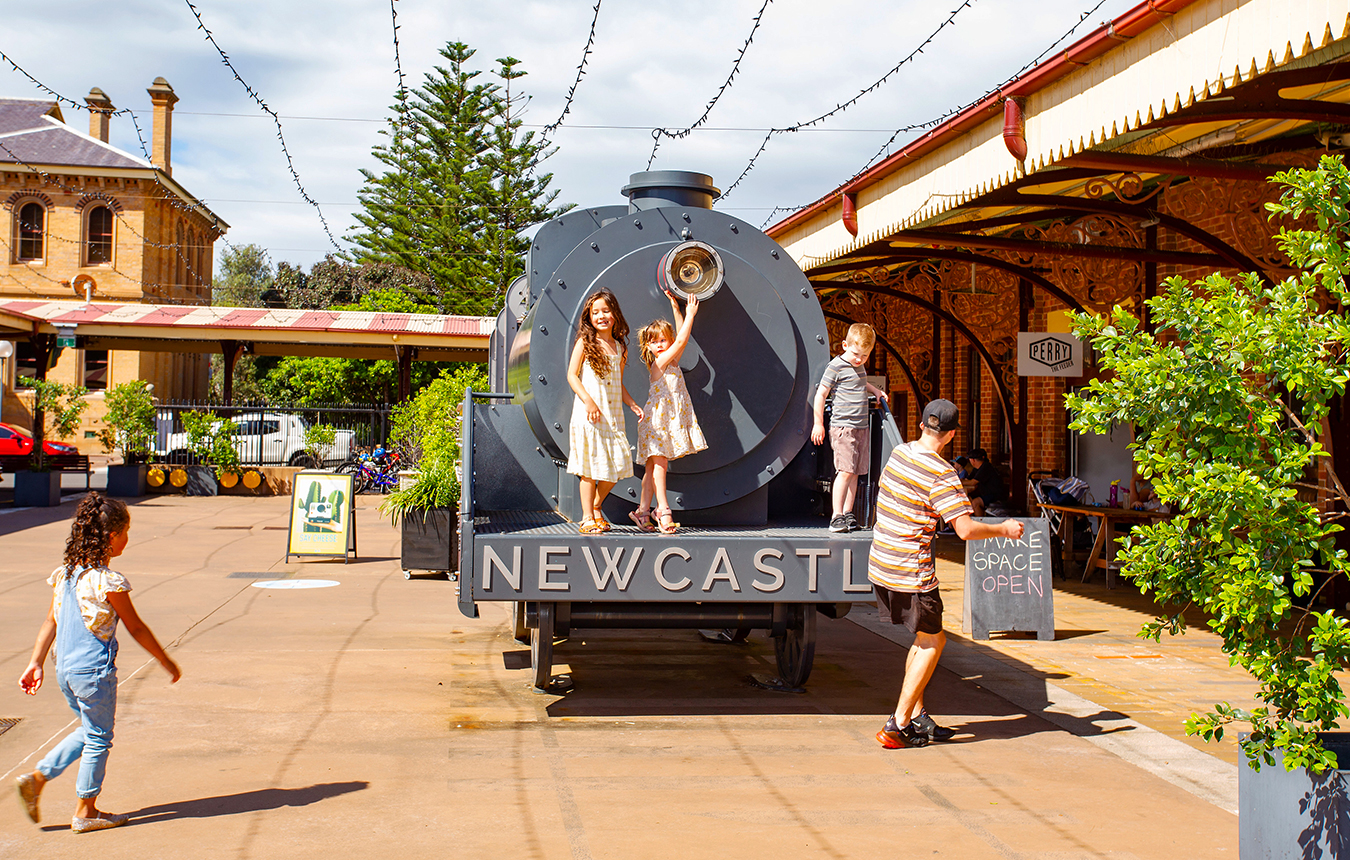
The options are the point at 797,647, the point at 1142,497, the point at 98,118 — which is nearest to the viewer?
the point at 797,647

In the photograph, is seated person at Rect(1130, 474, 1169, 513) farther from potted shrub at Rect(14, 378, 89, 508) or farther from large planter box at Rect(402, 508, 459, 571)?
potted shrub at Rect(14, 378, 89, 508)

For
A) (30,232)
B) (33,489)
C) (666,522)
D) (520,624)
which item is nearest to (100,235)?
(30,232)

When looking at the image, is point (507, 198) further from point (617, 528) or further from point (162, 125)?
point (617, 528)

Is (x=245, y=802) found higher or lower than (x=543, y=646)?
lower

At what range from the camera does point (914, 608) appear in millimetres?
5508

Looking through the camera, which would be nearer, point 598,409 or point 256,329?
point 598,409

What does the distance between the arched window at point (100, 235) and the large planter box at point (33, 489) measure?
79.0 ft

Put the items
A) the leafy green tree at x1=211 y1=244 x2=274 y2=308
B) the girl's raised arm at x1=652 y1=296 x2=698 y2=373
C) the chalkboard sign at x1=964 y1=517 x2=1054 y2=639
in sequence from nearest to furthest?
the girl's raised arm at x1=652 y1=296 x2=698 y2=373
the chalkboard sign at x1=964 y1=517 x2=1054 y2=639
the leafy green tree at x1=211 y1=244 x2=274 y2=308

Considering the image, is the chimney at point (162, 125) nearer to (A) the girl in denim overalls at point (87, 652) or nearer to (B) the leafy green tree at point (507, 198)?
(B) the leafy green tree at point (507, 198)

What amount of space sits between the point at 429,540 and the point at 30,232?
36320mm

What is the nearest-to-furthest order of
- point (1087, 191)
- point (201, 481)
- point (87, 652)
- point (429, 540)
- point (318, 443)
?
point (87, 652) < point (1087, 191) < point (429, 540) < point (201, 481) < point (318, 443)

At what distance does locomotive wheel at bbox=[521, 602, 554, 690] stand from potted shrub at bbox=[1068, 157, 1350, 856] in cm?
300

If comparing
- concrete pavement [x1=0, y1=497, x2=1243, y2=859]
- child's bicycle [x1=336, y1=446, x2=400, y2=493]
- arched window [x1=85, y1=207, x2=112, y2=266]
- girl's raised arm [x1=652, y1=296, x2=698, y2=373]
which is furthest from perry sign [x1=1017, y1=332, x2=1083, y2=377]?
arched window [x1=85, y1=207, x2=112, y2=266]

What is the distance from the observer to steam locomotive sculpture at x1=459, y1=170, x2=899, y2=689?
5.53 metres
